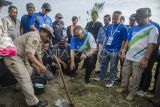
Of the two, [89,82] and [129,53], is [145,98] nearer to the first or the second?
[129,53]

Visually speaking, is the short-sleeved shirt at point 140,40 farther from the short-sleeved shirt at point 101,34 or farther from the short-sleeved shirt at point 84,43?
the short-sleeved shirt at point 101,34

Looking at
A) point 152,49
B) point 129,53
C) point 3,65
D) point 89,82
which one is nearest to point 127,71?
point 129,53

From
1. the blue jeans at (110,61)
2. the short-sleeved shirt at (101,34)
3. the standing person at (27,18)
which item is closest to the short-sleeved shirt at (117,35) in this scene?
the blue jeans at (110,61)

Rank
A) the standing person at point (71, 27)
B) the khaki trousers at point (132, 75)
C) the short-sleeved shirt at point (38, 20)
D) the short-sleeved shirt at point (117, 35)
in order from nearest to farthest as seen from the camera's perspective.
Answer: the khaki trousers at point (132, 75)
the short-sleeved shirt at point (117, 35)
the short-sleeved shirt at point (38, 20)
the standing person at point (71, 27)

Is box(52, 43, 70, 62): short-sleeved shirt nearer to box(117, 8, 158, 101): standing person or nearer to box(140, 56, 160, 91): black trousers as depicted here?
box(117, 8, 158, 101): standing person

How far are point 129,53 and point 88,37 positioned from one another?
61.2 inches

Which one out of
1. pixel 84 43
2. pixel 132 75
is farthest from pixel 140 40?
pixel 84 43

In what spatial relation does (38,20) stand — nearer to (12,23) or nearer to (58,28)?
(12,23)

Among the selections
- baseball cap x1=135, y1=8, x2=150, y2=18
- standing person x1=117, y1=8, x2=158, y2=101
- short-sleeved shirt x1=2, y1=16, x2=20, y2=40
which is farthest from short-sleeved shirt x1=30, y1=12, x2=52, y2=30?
baseball cap x1=135, y1=8, x2=150, y2=18

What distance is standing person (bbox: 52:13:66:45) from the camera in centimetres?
929

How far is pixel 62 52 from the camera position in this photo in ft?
28.6

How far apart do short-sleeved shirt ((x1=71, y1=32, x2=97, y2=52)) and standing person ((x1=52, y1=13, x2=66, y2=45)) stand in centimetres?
109

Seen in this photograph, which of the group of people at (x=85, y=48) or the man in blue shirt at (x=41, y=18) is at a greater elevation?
the man in blue shirt at (x=41, y=18)

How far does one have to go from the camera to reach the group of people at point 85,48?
623 cm
